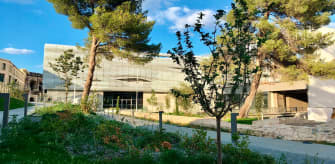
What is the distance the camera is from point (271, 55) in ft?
51.4

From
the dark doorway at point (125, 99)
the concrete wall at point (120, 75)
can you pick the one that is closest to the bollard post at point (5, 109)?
the concrete wall at point (120, 75)

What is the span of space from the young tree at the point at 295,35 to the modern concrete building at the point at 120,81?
19941 mm

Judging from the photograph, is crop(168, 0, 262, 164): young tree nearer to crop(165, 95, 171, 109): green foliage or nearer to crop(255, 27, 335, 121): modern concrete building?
crop(255, 27, 335, 121): modern concrete building

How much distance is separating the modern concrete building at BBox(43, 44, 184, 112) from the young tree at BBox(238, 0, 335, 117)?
19.9 meters

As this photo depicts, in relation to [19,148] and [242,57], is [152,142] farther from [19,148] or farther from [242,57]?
[242,57]

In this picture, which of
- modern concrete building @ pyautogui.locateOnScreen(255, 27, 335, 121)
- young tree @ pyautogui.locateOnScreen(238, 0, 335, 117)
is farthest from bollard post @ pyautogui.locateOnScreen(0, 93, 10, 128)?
modern concrete building @ pyautogui.locateOnScreen(255, 27, 335, 121)

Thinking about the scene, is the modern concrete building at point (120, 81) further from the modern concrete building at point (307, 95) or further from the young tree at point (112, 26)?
the young tree at point (112, 26)

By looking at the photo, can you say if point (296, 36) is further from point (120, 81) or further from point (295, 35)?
point (120, 81)

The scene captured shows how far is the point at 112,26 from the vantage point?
12.0 m

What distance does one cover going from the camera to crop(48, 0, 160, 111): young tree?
12.1 metres

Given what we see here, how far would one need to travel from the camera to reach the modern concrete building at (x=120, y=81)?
103 feet

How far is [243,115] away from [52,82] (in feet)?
91.8

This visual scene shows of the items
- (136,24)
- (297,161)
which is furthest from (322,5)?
(297,161)

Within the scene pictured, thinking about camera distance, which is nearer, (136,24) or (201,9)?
(201,9)
